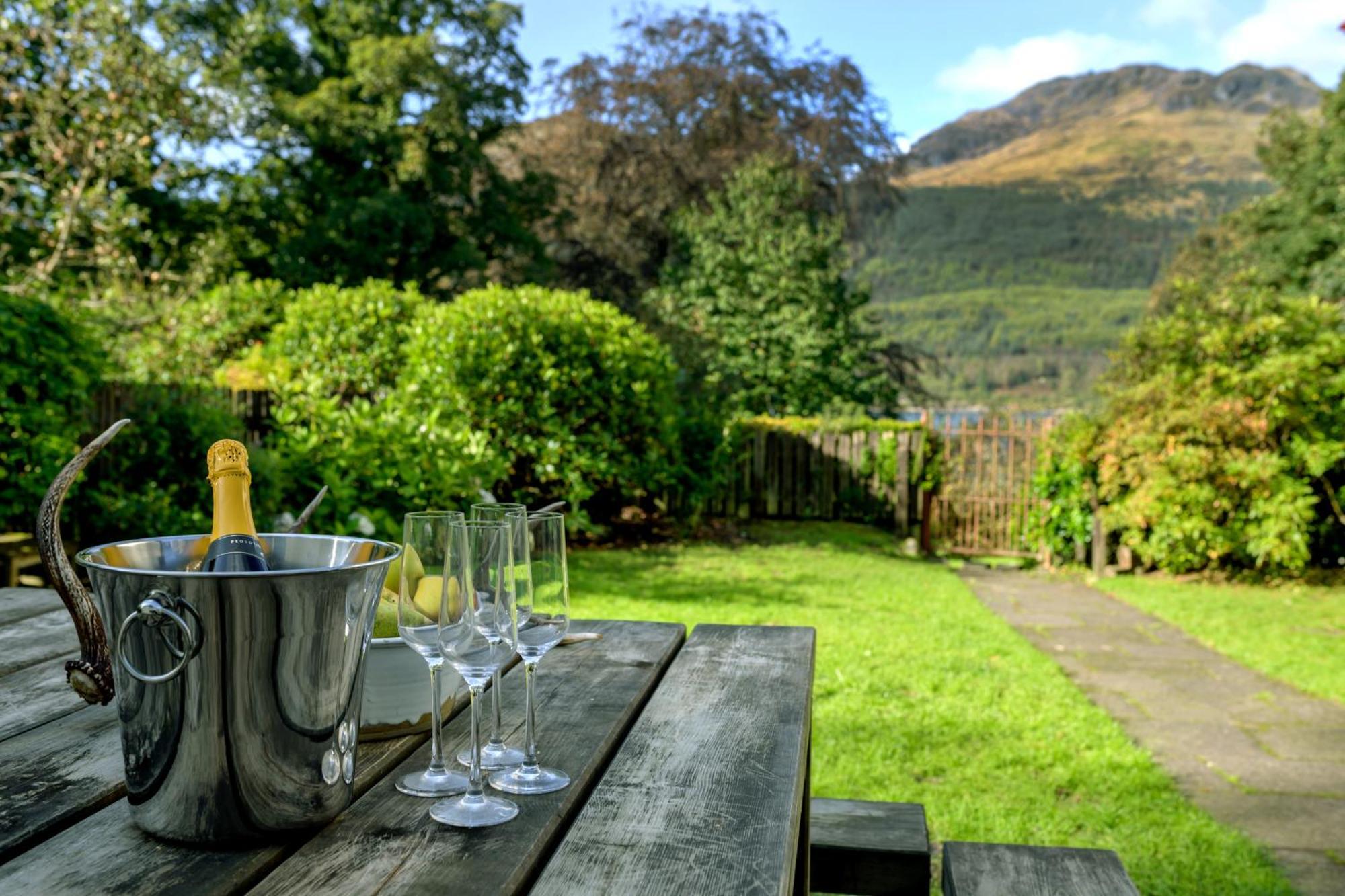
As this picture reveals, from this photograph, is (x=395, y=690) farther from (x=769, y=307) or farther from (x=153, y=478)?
(x=769, y=307)

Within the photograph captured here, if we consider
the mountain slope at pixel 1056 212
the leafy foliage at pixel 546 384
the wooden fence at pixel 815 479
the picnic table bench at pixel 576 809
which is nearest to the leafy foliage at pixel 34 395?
the leafy foliage at pixel 546 384

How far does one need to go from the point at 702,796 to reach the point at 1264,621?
741 centimetres

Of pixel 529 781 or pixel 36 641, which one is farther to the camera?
pixel 36 641

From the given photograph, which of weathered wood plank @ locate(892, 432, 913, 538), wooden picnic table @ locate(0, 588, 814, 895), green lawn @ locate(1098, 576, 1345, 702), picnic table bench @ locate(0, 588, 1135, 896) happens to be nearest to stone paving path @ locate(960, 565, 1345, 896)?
green lawn @ locate(1098, 576, 1345, 702)

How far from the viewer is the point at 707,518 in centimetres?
1238

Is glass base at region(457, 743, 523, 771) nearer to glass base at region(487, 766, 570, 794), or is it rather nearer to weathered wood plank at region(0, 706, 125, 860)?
glass base at region(487, 766, 570, 794)

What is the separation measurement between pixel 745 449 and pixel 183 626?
472 inches

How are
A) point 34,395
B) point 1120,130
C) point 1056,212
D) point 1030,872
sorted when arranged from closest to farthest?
point 1030,872 → point 34,395 → point 1056,212 → point 1120,130

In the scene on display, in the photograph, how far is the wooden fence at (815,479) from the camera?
1252cm

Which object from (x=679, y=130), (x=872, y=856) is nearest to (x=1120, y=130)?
(x=679, y=130)

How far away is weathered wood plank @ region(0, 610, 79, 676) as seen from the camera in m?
1.77

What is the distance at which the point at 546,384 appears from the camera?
353 inches

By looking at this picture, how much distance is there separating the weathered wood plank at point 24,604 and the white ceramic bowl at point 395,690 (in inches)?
45.0

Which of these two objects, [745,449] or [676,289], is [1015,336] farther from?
[745,449]
